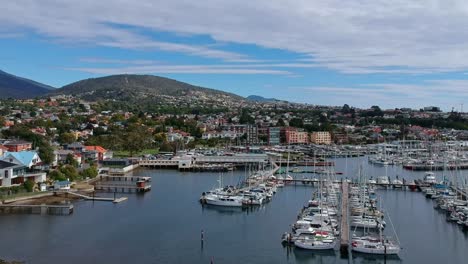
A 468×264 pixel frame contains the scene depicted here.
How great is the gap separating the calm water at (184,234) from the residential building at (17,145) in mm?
8520

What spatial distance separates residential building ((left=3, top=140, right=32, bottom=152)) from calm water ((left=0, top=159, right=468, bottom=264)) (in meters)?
8.52

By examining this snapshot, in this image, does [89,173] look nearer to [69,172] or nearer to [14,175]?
[69,172]

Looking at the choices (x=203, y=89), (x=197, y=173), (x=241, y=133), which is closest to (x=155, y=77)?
(x=203, y=89)

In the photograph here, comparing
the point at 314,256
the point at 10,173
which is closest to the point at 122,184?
the point at 10,173

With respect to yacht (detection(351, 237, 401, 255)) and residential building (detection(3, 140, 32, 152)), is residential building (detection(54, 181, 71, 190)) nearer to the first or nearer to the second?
residential building (detection(3, 140, 32, 152))

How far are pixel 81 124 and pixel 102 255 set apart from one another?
34.3 meters

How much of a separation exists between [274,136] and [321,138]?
163 inches

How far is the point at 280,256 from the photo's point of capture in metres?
12.9

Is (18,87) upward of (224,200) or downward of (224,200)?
upward

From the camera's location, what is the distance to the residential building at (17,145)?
85.7ft

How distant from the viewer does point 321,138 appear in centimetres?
4838

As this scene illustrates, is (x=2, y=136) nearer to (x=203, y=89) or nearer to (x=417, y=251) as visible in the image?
(x=417, y=251)

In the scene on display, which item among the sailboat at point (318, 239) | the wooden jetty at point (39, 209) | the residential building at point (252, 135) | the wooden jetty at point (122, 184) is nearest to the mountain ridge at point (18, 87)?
the residential building at point (252, 135)

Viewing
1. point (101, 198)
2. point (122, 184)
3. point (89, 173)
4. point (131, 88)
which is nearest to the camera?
point (101, 198)
